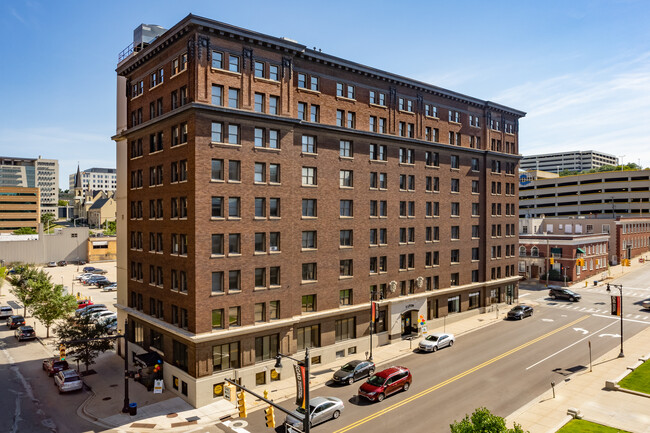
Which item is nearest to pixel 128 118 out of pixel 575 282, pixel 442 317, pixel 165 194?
pixel 165 194

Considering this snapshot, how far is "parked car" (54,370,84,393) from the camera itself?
35.2m

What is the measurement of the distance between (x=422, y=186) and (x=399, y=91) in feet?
38.1

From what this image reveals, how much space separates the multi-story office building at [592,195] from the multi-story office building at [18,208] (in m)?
164

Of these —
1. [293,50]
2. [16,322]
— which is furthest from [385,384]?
[16,322]

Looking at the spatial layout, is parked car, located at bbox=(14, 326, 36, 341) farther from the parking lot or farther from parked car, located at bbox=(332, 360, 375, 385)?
parked car, located at bbox=(332, 360, 375, 385)

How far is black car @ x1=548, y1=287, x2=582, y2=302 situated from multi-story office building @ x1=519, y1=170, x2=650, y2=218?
61145mm

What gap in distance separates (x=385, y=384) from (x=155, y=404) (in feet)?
58.6

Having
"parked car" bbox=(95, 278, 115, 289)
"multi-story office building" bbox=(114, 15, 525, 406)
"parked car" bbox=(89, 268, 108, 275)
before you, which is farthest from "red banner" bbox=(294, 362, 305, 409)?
"parked car" bbox=(89, 268, 108, 275)

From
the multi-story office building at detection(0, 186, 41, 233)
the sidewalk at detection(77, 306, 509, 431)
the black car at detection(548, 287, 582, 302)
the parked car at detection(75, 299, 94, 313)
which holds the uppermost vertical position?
the multi-story office building at detection(0, 186, 41, 233)

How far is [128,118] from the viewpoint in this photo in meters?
44.8

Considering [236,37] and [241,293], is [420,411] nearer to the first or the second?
[241,293]

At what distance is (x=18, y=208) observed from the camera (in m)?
147

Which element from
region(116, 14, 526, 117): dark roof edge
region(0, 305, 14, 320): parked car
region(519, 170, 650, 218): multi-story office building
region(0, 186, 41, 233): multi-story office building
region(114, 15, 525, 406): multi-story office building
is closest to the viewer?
region(116, 14, 526, 117): dark roof edge

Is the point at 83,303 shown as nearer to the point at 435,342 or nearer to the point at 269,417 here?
the point at 435,342
